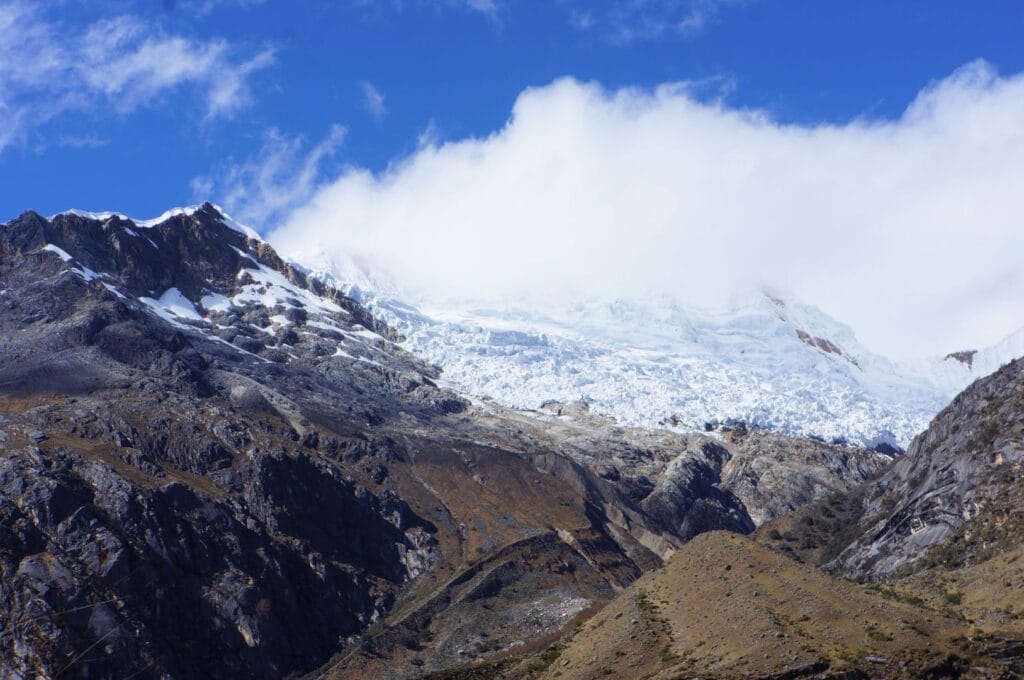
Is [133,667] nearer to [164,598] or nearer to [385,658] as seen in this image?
[164,598]

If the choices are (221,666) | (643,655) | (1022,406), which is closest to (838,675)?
(643,655)

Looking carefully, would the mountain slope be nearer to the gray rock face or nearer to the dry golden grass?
the dry golden grass

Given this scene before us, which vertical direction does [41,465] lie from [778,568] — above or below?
above

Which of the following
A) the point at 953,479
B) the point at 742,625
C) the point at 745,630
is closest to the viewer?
the point at 745,630

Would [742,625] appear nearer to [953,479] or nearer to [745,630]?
[745,630]

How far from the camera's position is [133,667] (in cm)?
16688

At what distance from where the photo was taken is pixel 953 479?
15588 centimetres

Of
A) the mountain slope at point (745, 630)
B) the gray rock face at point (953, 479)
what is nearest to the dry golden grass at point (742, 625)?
the mountain slope at point (745, 630)

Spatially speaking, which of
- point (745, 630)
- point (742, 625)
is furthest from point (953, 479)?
point (745, 630)

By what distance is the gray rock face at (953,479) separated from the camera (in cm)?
14338

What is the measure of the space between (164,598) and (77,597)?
2107 centimetres

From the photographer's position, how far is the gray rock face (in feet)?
470

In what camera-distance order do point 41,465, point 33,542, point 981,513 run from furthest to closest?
point 41,465 → point 33,542 → point 981,513

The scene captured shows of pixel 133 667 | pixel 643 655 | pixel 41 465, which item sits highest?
pixel 41 465
